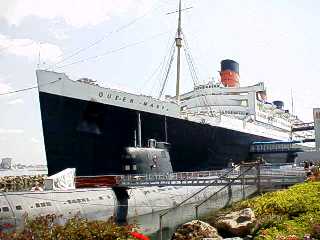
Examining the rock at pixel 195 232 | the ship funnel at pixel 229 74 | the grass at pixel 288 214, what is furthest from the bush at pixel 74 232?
the ship funnel at pixel 229 74

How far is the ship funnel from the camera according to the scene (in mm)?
65875

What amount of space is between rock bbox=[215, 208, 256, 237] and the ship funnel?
52.3 metres

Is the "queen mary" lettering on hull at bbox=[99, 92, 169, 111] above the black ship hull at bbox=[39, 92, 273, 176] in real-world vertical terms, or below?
above

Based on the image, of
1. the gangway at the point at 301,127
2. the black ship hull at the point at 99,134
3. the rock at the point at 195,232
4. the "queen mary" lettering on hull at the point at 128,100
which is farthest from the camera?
the gangway at the point at 301,127

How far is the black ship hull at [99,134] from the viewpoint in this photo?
3403cm

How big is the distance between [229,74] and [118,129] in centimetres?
3386

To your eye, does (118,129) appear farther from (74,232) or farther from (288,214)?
(74,232)

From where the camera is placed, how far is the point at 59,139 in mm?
34000

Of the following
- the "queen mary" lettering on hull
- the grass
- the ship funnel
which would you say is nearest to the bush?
the grass

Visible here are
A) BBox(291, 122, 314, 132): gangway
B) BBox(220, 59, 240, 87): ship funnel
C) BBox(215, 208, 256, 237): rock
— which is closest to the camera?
BBox(215, 208, 256, 237): rock

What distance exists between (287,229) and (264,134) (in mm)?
47089

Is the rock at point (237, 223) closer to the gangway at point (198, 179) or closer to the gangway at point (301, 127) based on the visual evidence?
the gangway at point (198, 179)

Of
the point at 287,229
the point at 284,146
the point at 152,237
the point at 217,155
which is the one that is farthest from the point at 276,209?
the point at 284,146

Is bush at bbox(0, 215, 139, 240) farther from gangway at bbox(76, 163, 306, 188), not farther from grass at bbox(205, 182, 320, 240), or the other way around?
gangway at bbox(76, 163, 306, 188)
